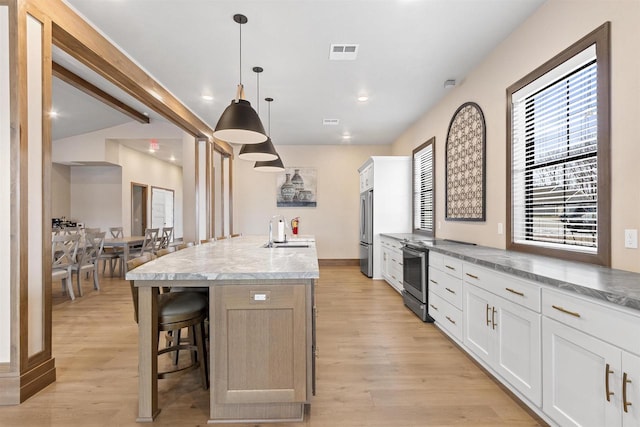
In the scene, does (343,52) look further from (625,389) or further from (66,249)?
(66,249)

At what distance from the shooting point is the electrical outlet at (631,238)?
1.83 m

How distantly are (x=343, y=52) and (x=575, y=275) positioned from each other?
2798 mm

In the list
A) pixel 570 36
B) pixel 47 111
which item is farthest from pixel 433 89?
pixel 47 111

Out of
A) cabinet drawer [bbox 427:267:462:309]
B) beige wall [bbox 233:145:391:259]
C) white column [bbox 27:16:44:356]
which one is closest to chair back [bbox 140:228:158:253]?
beige wall [bbox 233:145:391:259]

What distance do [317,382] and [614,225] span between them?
2.21 m

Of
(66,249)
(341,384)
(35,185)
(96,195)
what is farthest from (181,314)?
(96,195)

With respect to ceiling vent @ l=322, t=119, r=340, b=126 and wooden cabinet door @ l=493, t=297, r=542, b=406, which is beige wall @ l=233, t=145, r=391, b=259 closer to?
ceiling vent @ l=322, t=119, r=340, b=126

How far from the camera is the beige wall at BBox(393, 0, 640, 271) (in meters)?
1.86

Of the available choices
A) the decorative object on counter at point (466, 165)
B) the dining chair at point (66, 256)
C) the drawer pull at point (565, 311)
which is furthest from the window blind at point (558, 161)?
the dining chair at point (66, 256)

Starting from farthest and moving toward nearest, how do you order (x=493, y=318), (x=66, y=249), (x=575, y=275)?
1. (x=66, y=249)
2. (x=493, y=318)
3. (x=575, y=275)

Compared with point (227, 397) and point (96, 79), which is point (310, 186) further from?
point (227, 397)

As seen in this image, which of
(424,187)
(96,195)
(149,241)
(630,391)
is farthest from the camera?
(96,195)

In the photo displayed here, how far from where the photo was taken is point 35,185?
2193 millimetres

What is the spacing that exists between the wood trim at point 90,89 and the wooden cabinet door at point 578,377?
5.68m
